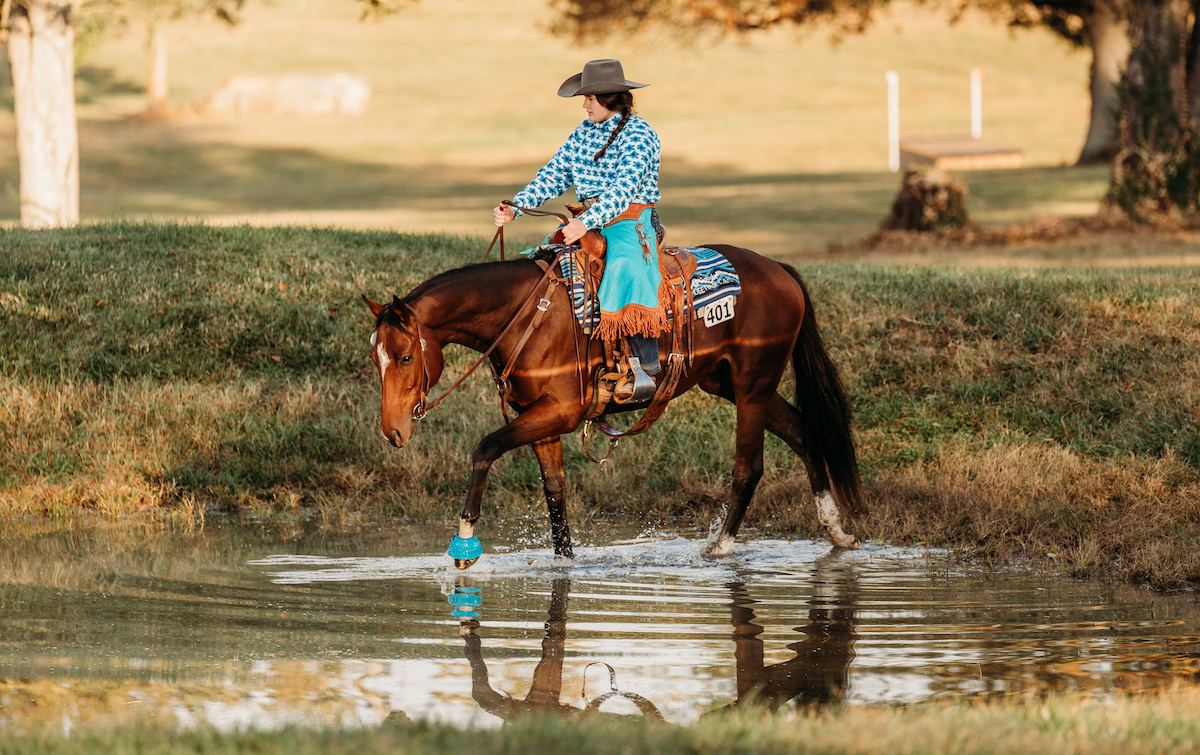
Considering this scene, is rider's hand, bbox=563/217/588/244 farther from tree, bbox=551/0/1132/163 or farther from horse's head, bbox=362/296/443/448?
tree, bbox=551/0/1132/163

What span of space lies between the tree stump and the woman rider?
14202 mm

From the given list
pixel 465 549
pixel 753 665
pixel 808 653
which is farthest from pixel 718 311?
pixel 753 665

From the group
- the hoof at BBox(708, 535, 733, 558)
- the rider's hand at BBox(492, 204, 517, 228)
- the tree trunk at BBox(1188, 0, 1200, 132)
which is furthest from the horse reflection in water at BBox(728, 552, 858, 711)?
the tree trunk at BBox(1188, 0, 1200, 132)

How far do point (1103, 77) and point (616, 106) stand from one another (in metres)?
29.3

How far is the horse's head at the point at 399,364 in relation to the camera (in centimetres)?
662

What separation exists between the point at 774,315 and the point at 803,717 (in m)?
4.06

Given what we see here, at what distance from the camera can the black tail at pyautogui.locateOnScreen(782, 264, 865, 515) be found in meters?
8.29

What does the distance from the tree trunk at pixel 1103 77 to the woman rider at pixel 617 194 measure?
2773 cm

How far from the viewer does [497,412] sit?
1045 cm

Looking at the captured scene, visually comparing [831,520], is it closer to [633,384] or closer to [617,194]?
[633,384]

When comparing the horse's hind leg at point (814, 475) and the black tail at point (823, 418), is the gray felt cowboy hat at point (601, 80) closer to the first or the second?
the black tail at point (823, 418)

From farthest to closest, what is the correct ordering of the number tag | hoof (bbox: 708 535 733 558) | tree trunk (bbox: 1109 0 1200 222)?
tree trunk (bbox: 1109 0 1200 222)
the number tag
hoof (bbox: 708 535 733 558)

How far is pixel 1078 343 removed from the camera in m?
10.9

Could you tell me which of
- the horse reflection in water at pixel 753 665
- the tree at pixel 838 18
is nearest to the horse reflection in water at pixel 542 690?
the horse reflection in water at pixel 753 665
